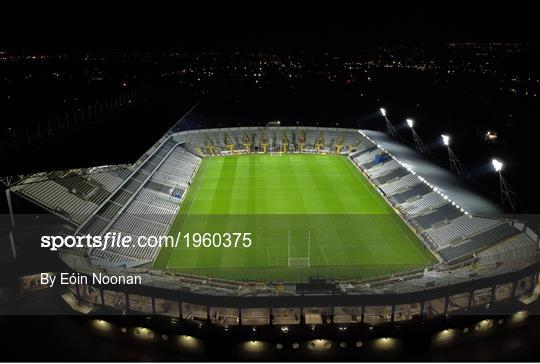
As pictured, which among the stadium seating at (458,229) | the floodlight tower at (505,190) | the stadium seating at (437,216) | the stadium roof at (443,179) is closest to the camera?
the floodlight tower at (505,190)

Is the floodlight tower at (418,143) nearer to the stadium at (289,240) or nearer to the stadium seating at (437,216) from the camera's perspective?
the stadium at (289,240)

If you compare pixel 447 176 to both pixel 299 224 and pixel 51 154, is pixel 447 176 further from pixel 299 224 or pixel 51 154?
pixel 51 154

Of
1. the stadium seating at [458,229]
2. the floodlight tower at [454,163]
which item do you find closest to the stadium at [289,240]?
the stadium seating at [458,229]

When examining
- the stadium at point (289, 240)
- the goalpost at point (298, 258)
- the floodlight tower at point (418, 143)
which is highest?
the floodlight tower at point (418, 143)

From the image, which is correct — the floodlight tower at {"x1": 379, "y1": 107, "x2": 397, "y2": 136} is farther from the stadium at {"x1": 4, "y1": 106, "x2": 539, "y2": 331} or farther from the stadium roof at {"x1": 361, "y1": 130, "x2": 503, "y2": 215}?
the stadium at {"x1": 4, "y1": 106, "x2": 539, "y2": 331}

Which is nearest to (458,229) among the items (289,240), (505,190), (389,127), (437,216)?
Result: (437,216)

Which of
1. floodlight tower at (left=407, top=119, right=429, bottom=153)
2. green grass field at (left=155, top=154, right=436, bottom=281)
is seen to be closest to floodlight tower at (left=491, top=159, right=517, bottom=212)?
green grass field at (left=155, top=154, right=436, bottom=281)

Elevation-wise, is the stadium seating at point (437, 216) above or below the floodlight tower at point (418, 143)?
below
